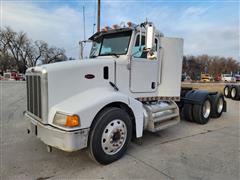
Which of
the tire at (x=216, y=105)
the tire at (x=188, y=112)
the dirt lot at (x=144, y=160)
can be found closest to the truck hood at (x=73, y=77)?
the dirt lot at (x=144, y=160)

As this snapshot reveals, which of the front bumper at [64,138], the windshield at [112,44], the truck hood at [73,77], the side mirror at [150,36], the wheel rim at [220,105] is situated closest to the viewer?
the front bumper at [64,138]

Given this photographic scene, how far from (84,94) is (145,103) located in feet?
6.07

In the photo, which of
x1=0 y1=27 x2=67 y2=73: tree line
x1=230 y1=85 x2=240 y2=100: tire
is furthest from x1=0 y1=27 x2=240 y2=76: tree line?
x1=230 y1=85 x2=240 y2=100: tire

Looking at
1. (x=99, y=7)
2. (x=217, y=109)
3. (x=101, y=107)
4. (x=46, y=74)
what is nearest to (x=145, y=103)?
(x=101, y=107)

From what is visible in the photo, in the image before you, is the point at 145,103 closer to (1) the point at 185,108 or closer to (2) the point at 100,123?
(2) the point at 100,123

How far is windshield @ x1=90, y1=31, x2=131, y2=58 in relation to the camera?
418 cm

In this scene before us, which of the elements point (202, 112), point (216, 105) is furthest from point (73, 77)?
point (216, 105)

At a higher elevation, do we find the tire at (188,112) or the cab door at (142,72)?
the cab door at (142,72)

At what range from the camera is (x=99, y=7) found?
44.4 feet

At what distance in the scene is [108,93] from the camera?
11.5ft

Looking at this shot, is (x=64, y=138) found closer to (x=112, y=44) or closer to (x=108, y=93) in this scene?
(x=108, y=93)

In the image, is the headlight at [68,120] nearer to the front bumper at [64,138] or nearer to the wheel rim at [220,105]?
the front bumper at [64,138]

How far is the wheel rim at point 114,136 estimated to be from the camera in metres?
3.37

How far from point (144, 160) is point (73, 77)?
205 cm
